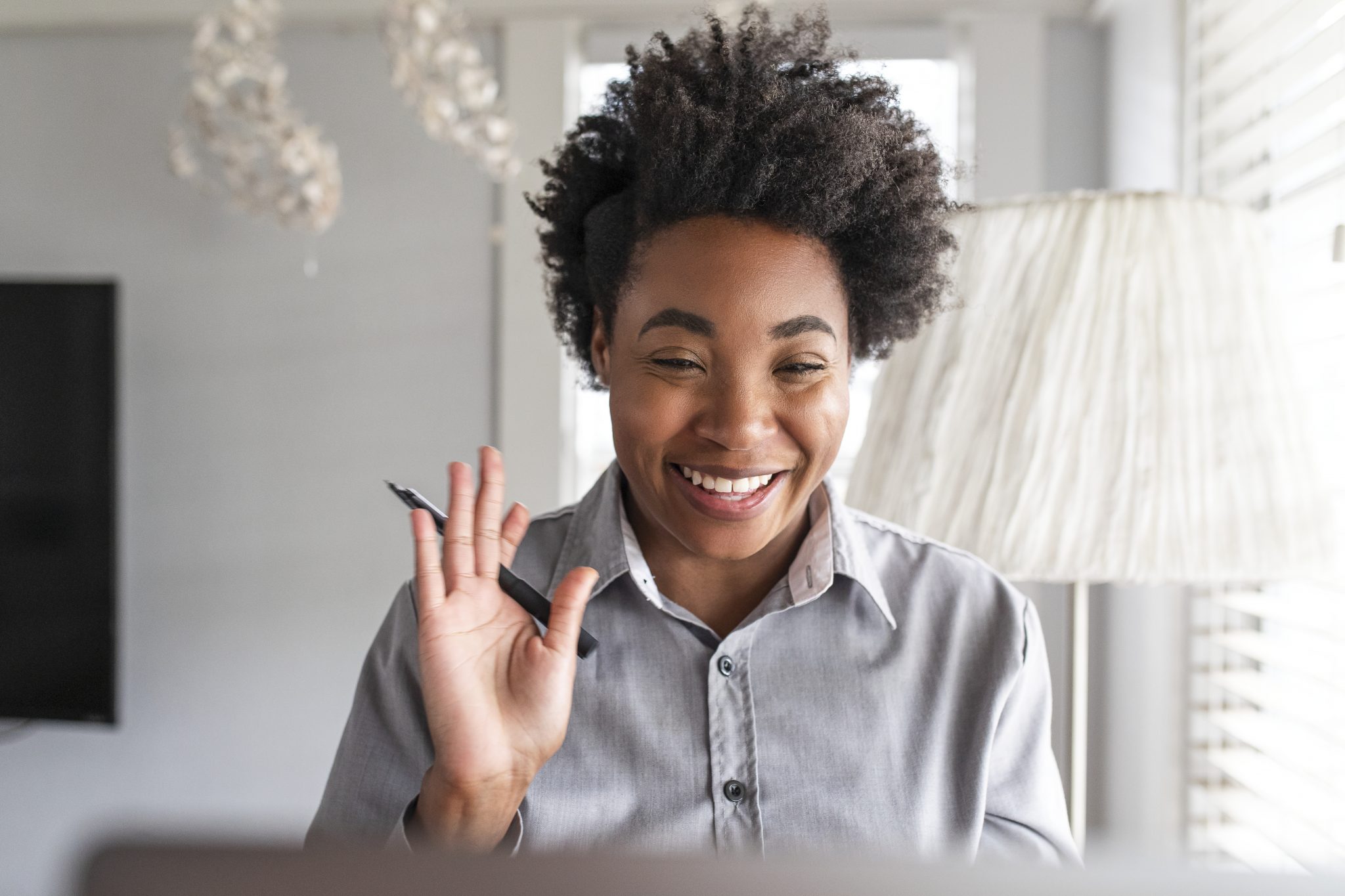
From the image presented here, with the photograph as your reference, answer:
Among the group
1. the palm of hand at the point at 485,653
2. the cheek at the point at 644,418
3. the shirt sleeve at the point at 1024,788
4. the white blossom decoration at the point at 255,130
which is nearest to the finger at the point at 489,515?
the palm of hand at the point at 485,653

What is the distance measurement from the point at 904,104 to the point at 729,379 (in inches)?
54.9

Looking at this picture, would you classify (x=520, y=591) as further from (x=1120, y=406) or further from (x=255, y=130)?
(x=255, y=130)

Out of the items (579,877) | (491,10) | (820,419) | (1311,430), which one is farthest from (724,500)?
(491,10)

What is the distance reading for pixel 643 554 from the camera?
3.75ft

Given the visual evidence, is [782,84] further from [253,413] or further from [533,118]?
[253,413]

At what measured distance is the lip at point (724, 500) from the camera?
40.3 inches

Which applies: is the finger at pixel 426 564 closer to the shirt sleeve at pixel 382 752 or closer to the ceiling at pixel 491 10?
the shirt sleeve at pixel 382 752

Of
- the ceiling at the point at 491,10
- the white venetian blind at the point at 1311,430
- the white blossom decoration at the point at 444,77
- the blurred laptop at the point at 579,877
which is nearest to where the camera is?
the blurred laptop at the point at 579,877

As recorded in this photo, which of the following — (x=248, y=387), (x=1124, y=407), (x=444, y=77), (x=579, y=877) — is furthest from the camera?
(x=248, y=387)

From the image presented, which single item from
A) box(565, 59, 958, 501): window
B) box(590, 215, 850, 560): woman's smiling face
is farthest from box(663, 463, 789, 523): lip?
box(565, 59, 958, 501): window

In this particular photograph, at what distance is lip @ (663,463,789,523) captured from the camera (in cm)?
102

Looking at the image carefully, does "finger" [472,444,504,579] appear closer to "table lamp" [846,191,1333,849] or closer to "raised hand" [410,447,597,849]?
"raised hand" [410,447,597,849]

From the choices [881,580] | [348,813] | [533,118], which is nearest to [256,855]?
[348,813]

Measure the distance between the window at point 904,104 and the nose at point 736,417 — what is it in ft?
3.87
